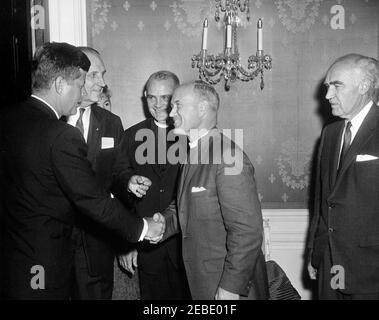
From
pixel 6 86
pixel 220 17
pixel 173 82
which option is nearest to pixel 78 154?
pixel 6 86

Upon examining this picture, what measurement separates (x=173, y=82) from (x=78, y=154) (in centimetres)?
146

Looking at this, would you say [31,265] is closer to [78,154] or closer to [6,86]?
[78,154]

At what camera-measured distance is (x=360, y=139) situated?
7.88 ft

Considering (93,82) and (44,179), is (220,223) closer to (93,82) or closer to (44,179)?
(44,179)

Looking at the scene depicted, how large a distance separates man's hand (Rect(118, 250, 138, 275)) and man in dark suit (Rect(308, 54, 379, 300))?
1462mm

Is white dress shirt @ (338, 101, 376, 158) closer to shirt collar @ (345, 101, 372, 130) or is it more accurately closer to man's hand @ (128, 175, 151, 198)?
shirt collar @ (345, 101, 372, 130)

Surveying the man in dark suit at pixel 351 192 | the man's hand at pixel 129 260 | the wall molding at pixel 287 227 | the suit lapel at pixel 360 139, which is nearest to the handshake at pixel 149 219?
the man's hand at pixel 129 260

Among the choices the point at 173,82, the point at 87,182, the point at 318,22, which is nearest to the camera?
the point at 87,182

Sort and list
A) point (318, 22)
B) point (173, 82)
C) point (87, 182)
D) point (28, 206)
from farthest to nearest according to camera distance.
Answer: point (318, 22) → point (173, 82) → point (87, 182) → point (28, 206)

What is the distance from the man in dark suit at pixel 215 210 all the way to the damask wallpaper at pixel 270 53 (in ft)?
6.05

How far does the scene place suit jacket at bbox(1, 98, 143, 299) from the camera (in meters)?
2.17

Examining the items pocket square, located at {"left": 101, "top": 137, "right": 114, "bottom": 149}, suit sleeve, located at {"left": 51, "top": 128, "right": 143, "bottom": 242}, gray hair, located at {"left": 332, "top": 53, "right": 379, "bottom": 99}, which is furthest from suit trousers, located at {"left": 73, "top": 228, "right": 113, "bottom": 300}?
gray hair, located at {"left": 332, "top": 53, "right": 379, "bottom": 99}

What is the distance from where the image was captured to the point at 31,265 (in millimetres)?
2209
